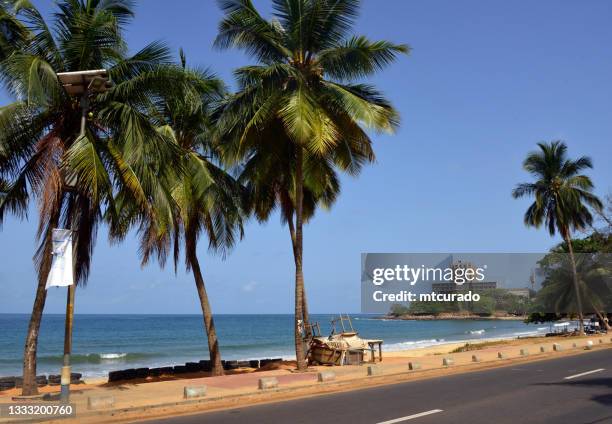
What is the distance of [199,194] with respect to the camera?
66.7ft

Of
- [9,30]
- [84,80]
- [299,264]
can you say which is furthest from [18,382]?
[84,80]

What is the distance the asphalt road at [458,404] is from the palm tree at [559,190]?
81.0 ft

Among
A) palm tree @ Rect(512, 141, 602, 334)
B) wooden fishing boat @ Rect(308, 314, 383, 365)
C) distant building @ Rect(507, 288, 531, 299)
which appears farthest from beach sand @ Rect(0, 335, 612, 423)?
distant building @ Rect(507, 288, 531, 299)

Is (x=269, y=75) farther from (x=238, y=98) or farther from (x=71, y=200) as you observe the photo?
(x=71, y=200)

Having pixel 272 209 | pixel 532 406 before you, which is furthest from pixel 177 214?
pixel 532 406

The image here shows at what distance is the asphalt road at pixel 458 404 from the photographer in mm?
10703

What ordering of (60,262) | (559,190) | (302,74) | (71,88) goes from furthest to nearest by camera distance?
(559,190) < (302,74) < (71,88) < (60,262)

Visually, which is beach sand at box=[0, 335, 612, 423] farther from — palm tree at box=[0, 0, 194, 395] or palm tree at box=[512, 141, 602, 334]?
palm tree at box=[512, 141, 602, 334]

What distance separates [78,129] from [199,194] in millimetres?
6335

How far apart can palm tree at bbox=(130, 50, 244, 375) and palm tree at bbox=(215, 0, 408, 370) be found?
1.83 m

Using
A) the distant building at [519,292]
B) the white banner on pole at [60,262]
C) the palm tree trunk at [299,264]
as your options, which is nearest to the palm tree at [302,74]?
the palm tree trunk at [299,264]

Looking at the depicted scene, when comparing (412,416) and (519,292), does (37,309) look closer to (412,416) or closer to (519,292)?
(412,416)

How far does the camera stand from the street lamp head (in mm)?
11555

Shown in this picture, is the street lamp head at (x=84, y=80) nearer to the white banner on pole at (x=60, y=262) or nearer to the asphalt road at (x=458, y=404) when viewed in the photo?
the white banner on pole at (x=60, y=262)
